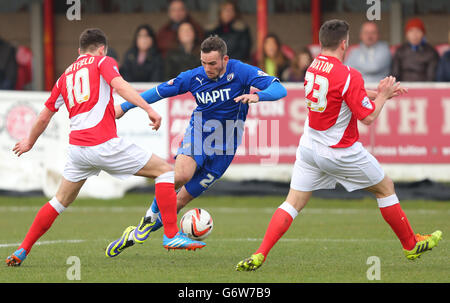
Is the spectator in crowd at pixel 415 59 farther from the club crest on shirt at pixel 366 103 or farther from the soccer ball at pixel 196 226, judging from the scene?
the club crest on shirt at pixel 366 103

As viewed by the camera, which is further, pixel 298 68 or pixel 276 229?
pixel 298 68

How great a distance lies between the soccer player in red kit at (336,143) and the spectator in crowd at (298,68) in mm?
7260

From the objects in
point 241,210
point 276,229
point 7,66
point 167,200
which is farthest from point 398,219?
point 7,66

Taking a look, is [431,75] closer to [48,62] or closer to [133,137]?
[133,137]

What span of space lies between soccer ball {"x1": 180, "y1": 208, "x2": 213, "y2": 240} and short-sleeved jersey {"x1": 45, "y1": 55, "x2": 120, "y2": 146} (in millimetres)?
1136

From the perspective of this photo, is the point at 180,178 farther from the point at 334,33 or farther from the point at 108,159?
the point at 334,33

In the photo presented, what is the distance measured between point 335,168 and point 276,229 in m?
Result: 0.70

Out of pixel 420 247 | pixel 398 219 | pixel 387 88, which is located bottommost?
pixel 420 247

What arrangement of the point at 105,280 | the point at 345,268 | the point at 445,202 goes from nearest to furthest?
the point at 105,280 → the point at 345,268 → the point at 445,202

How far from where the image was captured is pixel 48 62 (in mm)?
20344

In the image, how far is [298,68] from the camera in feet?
49.3

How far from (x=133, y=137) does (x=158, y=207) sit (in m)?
6.11

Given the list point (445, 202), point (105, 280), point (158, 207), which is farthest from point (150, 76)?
point (105, 280)

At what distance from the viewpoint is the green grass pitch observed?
7.47 meters
